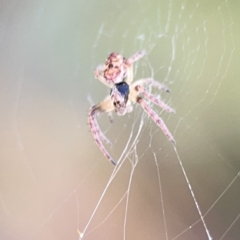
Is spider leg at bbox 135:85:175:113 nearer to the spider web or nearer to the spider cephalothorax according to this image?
the spider cephalothorax

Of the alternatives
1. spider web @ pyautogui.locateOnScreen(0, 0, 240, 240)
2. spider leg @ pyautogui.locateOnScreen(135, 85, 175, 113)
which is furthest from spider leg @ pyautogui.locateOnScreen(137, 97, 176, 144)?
spider web @ pyautogui.locateOnScreen(0, 0, 240, 240)

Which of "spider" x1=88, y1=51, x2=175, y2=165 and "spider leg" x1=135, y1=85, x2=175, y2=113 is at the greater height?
"spider" x1=88, y1=51, x2=175, y2=165

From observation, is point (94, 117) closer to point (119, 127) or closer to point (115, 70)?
point (115, 70)

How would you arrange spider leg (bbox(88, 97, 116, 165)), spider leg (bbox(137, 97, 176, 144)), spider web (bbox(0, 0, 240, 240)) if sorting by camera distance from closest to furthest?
spider leg (bbox(137, 97, 176, 144))
spider leg (bbox(88, 97, 116, 165))
spider web (bbox(0, 0, 240, 240))

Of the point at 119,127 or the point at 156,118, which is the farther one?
the point at 119,127

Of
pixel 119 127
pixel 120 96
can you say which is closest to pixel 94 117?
pixel 120 96

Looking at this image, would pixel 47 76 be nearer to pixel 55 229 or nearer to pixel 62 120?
pixel 62 120
